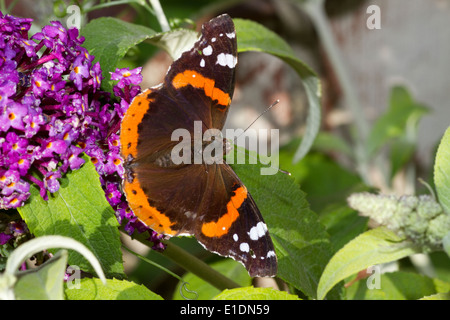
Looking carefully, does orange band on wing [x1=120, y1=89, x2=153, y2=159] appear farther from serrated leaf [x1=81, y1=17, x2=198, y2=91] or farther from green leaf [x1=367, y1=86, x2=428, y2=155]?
green leaf [x1=367, y1=86, x2=428, y2=155]

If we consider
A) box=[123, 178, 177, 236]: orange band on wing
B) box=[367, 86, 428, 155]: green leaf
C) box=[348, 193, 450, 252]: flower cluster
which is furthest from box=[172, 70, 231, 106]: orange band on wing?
box=[367, 86, 428, 155]: green leaf

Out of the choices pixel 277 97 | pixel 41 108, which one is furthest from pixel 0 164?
pixel 277 97

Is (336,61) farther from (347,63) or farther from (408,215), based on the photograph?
(408,215)

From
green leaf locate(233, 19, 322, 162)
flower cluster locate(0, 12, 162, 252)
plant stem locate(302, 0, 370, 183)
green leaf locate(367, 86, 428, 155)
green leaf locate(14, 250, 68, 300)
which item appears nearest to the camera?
green leaf locate(14, 250, 68, 300)

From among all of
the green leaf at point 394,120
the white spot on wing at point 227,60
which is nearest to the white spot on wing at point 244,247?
the white spot on wing at point 227,60

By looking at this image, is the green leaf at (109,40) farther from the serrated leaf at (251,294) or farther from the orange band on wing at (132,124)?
the serrated leaf at (251,294)
